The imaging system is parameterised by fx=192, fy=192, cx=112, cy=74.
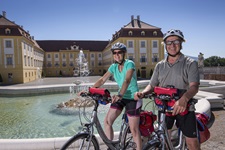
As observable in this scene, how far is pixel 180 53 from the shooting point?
7.49ft

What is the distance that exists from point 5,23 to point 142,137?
30.5 m

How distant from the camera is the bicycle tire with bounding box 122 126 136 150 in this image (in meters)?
2.82

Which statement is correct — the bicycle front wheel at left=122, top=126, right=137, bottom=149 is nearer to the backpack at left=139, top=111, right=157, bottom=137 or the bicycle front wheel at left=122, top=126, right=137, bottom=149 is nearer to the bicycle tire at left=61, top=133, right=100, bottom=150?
the backpack at left=139, top=111, right=157, bottom=137

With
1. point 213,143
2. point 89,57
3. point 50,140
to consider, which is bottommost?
point 213,143

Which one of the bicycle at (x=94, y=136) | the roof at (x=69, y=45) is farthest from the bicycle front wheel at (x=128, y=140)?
the roof at (x=69, y=45)

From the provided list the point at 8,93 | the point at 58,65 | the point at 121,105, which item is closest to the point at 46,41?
the point at 58,65

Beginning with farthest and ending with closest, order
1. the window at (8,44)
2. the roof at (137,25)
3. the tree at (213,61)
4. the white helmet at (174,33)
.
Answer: the tree at (213,61) < the roof at (137,25) < the window at (8,44) < the white helmet at (174,33)

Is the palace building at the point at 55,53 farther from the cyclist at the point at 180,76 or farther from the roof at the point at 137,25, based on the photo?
the cyclist at the point at 180,76

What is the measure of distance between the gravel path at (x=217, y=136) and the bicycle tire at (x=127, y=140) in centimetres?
138

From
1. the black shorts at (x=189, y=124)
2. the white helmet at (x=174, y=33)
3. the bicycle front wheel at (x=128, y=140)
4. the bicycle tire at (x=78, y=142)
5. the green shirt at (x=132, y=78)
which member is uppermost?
the white helmet at (x=174, y=33)

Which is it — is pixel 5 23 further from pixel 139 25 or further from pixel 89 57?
pixel 89 57

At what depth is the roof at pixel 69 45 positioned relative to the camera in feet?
177

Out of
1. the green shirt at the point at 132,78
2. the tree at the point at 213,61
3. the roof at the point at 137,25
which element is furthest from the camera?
the tree at the point at 213,61

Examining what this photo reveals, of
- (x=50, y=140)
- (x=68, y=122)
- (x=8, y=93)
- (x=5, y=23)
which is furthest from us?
(x=5, y=23)
